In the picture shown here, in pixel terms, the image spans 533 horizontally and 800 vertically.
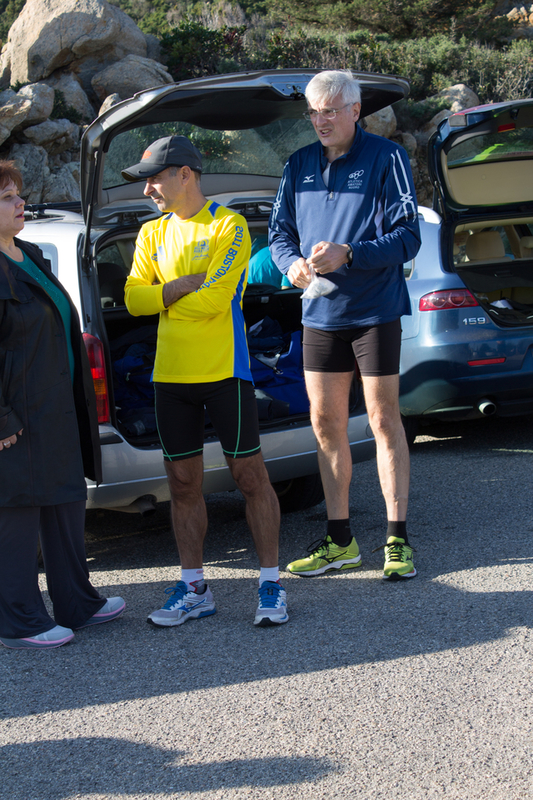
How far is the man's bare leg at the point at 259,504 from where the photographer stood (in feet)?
10.2

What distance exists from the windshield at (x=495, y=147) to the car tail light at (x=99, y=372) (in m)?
3.27

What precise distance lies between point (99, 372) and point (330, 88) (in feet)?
5.13

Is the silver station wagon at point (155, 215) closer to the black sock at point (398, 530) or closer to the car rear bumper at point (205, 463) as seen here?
the car rear bumper at point (205, 463)

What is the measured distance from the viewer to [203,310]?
299 centimetres

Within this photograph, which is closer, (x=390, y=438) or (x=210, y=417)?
(x=210, y=417)

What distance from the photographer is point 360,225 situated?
3.33 metres

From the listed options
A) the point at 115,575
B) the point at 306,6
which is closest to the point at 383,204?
the point at 115,575

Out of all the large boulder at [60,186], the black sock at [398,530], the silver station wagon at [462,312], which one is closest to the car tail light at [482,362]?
the silver station wagon at [462,312]

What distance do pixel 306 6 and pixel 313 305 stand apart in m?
34.8

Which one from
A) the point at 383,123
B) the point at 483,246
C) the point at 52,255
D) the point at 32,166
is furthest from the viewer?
the point at 383,123

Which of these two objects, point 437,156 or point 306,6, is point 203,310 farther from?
point 306,6

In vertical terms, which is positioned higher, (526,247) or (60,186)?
(60,186)

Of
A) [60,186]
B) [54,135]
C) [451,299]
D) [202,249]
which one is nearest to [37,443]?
[202,249]

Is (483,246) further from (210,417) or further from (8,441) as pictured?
(8,441)
